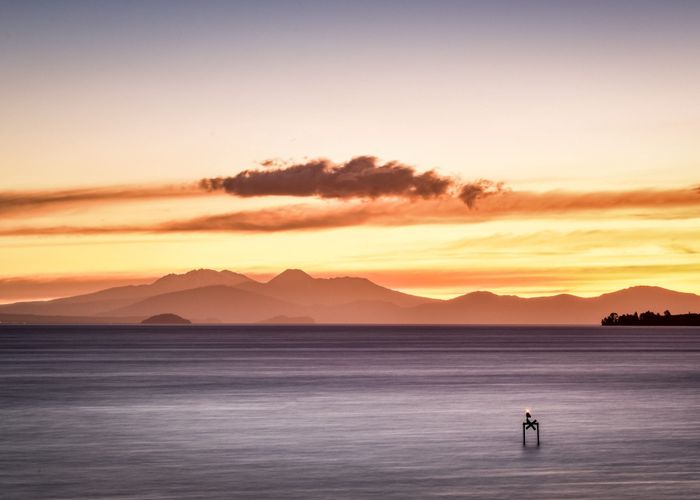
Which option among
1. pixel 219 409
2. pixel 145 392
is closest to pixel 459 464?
pixel 219 409

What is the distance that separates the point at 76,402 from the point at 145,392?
36.4ft

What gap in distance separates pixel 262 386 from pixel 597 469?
58.1m

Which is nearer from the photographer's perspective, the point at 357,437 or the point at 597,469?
the point at 597,469

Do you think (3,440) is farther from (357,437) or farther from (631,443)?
(631,443)

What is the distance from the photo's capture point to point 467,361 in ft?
511

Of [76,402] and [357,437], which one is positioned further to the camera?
[76,402]

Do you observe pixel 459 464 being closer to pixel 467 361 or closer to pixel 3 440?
pixel 3 440

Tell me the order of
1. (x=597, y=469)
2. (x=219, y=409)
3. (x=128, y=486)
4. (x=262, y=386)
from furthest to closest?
(x=262, y=386) < (x=219, y=409) < (x=597, y=469) < (x=128, y=486)

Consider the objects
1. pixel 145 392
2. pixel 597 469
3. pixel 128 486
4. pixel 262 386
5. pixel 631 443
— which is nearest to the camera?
pixel 128 486

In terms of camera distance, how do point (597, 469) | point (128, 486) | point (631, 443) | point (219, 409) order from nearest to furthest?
point (128, 486), point (597, 469), point (631, 443), point (219, 409)

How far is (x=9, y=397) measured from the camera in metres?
81.8

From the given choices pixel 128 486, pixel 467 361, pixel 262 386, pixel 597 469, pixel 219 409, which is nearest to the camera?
pixel 128 486

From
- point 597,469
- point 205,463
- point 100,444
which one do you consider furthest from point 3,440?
point 597,469

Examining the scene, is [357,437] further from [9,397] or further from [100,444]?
[9,397]
